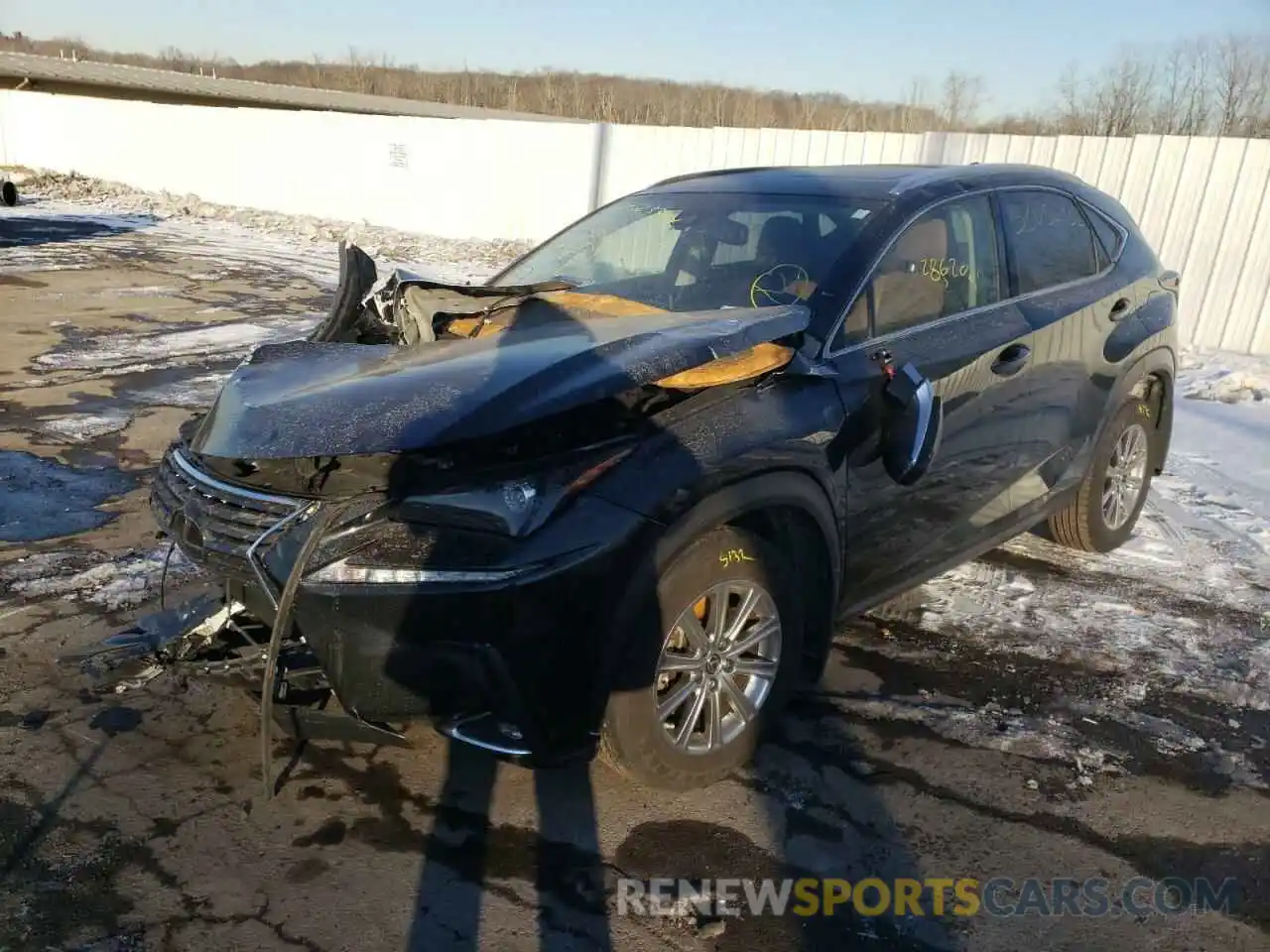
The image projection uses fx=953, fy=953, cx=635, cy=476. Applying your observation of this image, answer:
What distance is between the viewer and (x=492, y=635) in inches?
90.8

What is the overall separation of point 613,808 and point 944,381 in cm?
188

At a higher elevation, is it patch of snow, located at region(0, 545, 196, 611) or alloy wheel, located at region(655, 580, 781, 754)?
alloy wheel, located at region(655, 580, 781, 754)

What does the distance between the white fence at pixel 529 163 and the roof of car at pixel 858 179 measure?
6498 millimetres

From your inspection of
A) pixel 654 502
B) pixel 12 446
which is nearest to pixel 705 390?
pixel 654 502

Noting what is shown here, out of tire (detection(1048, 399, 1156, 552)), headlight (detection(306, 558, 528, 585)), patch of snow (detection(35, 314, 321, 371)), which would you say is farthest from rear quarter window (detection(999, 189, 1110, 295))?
patch of snow (detection(35, 314, 321, 371))

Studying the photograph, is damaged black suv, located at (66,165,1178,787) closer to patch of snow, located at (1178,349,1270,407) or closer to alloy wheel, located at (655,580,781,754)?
alloy wheel, located at (655,580,781,754)

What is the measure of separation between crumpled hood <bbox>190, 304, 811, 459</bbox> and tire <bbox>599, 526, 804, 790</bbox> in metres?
0.54

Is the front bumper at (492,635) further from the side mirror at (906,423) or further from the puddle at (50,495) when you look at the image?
the puddle at (50,495)

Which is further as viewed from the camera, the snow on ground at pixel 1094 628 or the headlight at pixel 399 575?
the snow on ground at pixel 1094 628

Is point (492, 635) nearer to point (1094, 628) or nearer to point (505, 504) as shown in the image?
point (505, 504)

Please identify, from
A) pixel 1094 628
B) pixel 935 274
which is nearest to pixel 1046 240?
pixel 935 274

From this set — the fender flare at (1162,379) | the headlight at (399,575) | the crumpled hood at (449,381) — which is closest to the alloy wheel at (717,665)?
the headlight at (399,575)

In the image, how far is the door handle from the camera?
3709mm

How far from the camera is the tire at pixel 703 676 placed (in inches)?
102
